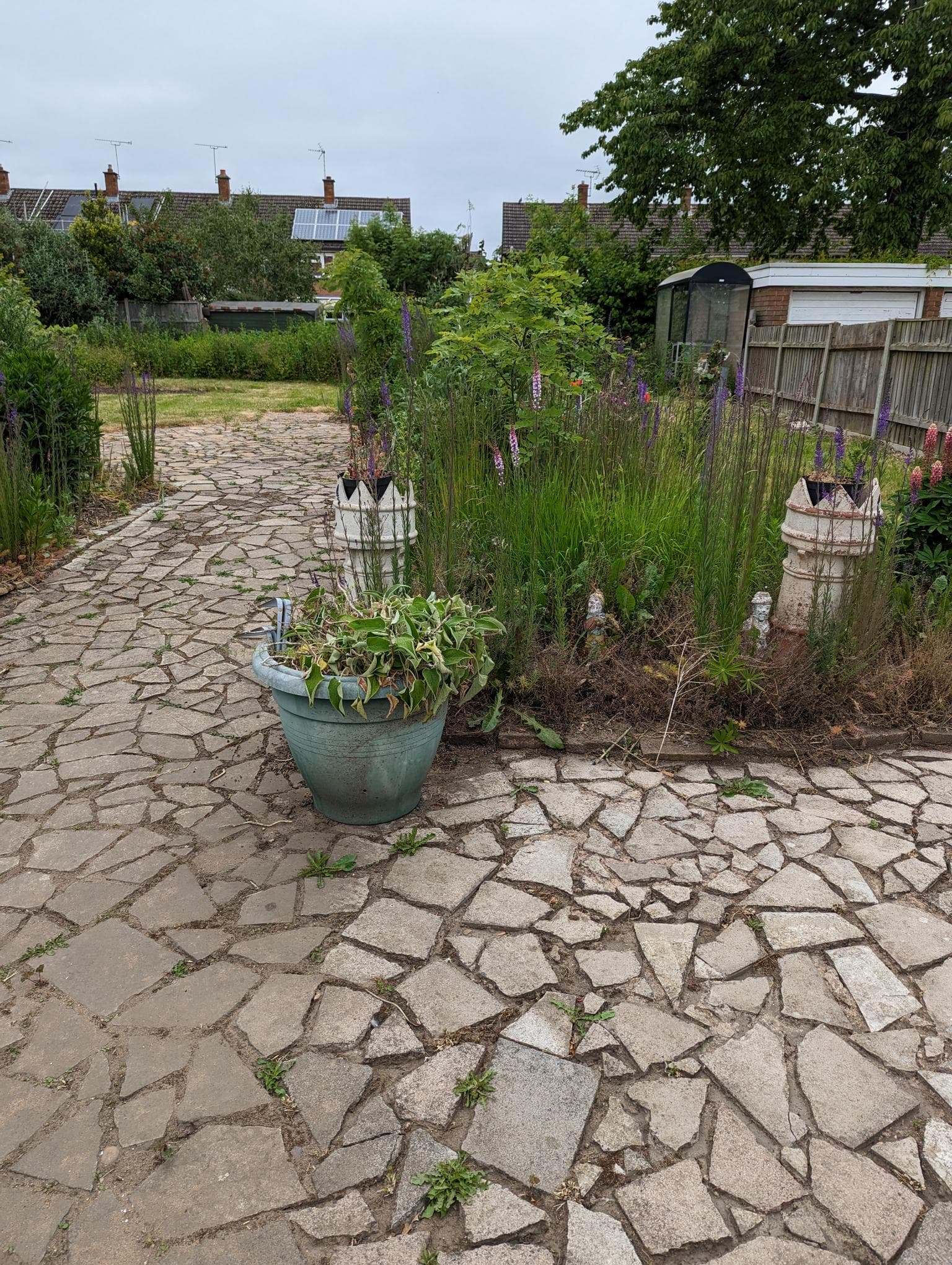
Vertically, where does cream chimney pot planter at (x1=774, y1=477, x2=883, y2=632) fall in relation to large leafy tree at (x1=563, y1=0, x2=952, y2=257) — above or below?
below

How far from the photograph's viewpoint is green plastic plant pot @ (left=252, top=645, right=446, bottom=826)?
2771 millimetres

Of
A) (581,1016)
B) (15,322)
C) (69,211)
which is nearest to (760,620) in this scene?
(581,1016)

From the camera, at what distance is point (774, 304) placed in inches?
556

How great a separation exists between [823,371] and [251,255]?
23.1 m

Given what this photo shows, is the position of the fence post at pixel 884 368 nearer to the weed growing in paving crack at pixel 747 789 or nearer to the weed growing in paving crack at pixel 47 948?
the weed growing in paving crack at pixel 747 789

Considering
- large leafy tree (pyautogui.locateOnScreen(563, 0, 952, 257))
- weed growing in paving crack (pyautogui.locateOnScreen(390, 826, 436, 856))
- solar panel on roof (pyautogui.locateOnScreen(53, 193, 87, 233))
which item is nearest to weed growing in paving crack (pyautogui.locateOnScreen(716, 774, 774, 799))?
weed growing in paving crack (pyautogui.locateOnScreen(390, 826, 436, 856))

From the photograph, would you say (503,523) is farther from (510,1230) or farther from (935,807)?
(510,1230)

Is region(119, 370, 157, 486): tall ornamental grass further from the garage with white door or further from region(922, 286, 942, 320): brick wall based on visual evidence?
region(922, 286, 942, 320): brick wall

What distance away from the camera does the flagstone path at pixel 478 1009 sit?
1740 millimetres

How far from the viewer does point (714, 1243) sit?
5.51 feet

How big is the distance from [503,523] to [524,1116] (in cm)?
260

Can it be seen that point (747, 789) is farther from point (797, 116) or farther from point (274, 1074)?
point (797, 116)

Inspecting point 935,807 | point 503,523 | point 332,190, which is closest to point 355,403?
point 503,523

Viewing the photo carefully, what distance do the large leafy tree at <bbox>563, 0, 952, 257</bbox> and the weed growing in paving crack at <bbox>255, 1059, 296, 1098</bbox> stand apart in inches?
741
